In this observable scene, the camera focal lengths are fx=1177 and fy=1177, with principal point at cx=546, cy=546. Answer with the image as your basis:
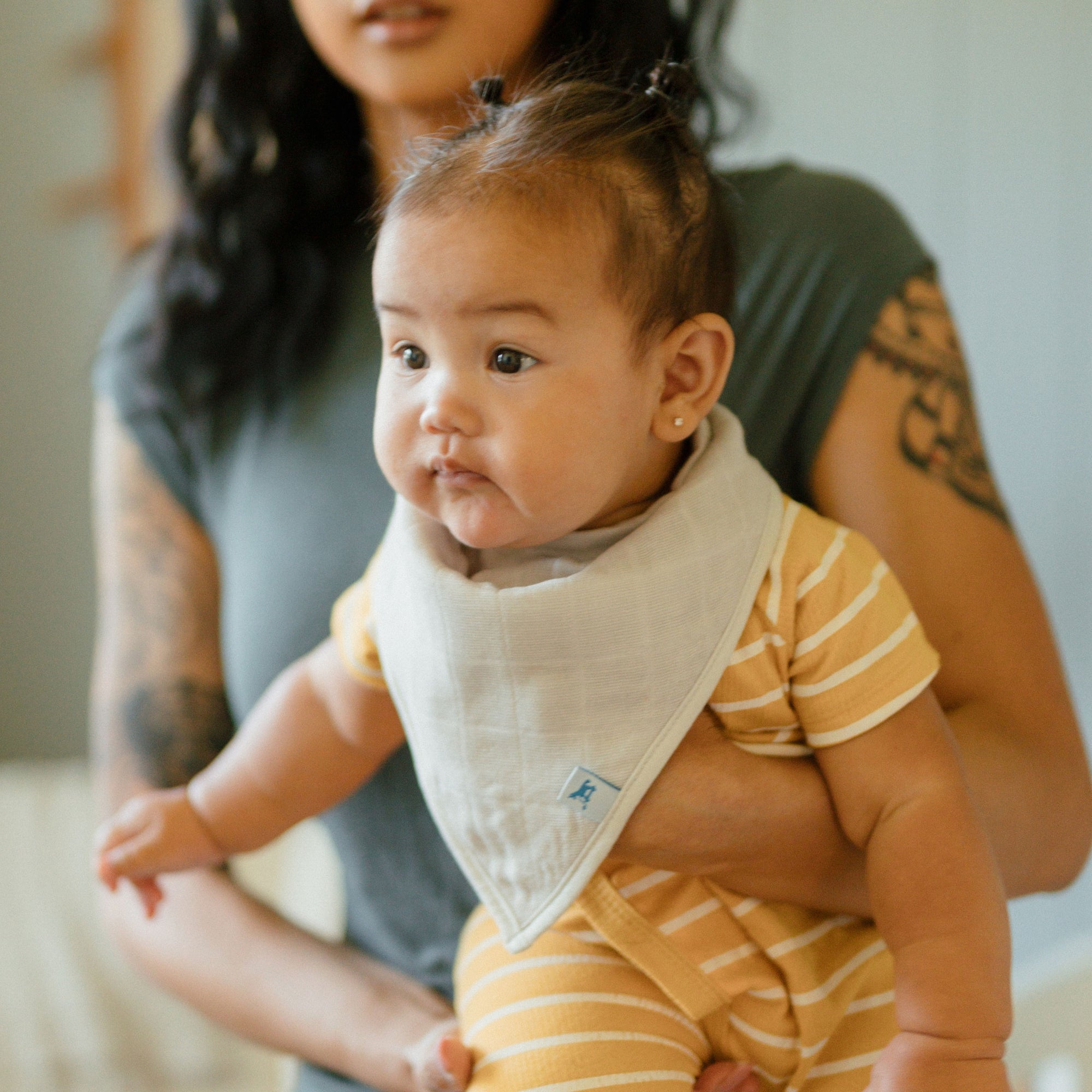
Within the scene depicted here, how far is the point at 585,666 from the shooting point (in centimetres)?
61

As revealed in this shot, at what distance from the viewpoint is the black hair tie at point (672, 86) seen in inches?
23.5

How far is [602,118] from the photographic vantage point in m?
0.57

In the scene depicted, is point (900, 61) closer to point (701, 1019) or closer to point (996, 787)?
point (996, 787)

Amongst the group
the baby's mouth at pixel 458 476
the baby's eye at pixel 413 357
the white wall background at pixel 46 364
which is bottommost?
the white wall background at pixel 46 364

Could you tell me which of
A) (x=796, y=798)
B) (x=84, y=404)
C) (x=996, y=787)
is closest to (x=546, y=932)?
(x=796, y=798)

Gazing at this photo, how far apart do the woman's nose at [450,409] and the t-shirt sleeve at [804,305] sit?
31 centimetres

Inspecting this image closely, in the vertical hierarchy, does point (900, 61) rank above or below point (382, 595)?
above

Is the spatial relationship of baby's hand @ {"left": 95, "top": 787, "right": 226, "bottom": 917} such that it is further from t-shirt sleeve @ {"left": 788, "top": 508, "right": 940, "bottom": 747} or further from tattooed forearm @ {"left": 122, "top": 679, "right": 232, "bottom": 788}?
t-shirt sleeve @ {"left": 788, "top": 508, "right": 940, "bottom": 747}

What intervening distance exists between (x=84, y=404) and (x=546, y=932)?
249cm

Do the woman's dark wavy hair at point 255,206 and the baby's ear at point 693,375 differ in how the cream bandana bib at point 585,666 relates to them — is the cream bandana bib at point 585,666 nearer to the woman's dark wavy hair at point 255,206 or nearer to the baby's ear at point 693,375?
the baby's ear at point 693,375

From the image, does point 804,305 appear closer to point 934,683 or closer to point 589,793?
point 934,683

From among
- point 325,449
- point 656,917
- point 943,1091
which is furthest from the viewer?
point 325,449

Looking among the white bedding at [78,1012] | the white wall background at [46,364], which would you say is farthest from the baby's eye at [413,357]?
the white wall background at [46,364]

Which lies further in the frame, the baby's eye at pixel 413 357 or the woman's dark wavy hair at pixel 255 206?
the woman's dark wavy hair at pixel 255 206
